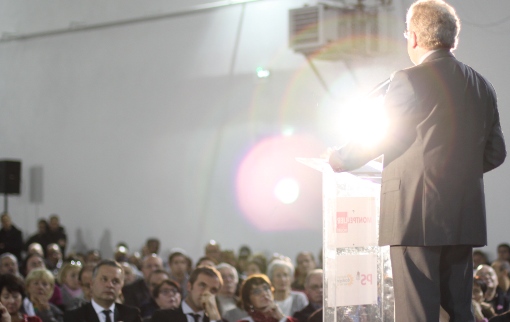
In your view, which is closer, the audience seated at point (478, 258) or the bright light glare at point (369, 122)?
the bright light glare at point (369, 122)

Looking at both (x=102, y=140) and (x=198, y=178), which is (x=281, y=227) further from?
(x=102, y=140)

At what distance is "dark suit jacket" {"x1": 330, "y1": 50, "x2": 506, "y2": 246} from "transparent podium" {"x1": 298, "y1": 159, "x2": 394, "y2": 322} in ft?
1.16

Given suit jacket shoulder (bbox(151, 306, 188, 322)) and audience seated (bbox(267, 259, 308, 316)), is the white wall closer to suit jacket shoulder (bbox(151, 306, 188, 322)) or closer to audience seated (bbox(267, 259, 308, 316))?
audience seated (bbox(267, 259, 308, 316))

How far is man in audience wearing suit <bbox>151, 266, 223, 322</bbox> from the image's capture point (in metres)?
5.11

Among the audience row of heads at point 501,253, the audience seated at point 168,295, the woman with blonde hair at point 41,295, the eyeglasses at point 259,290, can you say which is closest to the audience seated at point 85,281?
the woman with blonde hair at point 41,295

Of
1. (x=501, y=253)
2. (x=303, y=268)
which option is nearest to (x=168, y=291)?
(x=303, y=268)

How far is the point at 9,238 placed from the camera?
42.7 feet

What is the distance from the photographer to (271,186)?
11844 millimetres

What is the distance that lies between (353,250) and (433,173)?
0.55m

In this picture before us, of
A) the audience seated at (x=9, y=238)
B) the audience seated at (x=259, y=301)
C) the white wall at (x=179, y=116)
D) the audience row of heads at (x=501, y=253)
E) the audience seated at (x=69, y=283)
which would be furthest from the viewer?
the audience seated at (x=9, y=238)

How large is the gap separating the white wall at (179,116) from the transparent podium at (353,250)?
716 centimetres

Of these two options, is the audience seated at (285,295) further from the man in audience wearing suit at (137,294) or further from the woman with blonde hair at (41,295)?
the woman with blonde hair at (41,295)

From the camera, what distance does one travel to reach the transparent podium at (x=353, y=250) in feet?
8.76

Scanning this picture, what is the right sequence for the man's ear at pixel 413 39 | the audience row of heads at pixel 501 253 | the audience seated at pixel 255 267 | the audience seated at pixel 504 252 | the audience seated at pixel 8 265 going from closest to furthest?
the man's ear at pixel 413 39 → the audience seated at pixel 8 265 → the audience seated at pixel 255 267 → the audience row of heads at pixel 501 253 → the audience seated at pixel 504 252
